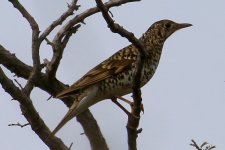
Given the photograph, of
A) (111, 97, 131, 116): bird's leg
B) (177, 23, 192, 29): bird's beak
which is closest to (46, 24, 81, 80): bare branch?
(111, 97, 131, 116): bird's leg

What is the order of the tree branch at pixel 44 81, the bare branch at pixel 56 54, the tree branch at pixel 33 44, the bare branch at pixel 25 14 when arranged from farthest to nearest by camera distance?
the tree branch at pixel 44 81, the bare branch at pixel 56 54, the bare branch at pixel 25 14, the tree branch at pixel 33 44

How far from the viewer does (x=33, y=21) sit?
21.9 feet

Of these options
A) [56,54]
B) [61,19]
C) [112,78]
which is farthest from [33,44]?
[112,78]

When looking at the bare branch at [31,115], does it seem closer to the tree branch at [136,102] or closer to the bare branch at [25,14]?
the tree branch at [136,102]

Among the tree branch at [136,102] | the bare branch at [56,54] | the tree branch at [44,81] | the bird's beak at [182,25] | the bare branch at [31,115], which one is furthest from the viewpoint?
the bird's beak at [182,25]

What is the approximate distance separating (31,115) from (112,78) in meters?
1.52

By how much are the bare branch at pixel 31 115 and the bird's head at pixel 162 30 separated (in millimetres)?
2162

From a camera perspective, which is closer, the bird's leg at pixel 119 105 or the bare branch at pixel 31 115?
the bare branch at pixel 31 115

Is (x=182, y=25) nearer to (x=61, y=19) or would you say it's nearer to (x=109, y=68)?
(x=109, y=68)

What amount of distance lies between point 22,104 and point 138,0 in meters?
1.37

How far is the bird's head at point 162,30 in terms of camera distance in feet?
25.4

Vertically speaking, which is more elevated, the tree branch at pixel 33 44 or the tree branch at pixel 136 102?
the tree branch at pixel 33 44

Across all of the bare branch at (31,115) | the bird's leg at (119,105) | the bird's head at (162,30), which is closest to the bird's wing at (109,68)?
the bird's leg at (119,105)

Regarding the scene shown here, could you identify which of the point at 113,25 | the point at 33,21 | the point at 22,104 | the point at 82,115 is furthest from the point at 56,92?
the point at 113,25
